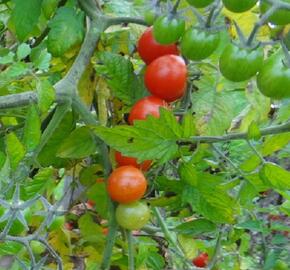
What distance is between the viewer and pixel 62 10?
104cm

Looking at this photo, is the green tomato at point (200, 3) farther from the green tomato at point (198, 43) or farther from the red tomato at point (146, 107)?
the red tomato at point (146, 107)

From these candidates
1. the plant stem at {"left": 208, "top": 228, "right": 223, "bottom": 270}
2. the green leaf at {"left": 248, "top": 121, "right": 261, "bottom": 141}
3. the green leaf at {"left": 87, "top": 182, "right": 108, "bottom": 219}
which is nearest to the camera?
the green leaf at {"left": 248, "top": 121, "right": 261, "bottom": 141}

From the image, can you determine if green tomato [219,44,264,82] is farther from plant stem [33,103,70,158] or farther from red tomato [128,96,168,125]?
plant stem [33,103,70,158]

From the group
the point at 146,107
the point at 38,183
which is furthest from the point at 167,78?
the point at 38,183

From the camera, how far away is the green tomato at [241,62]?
2.70 feet

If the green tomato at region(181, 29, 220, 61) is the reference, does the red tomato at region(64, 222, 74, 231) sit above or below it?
Result: below

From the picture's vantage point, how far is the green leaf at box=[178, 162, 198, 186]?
1010 mm

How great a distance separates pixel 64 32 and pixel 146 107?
177mm

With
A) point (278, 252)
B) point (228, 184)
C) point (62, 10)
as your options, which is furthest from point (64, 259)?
point (278, 252)

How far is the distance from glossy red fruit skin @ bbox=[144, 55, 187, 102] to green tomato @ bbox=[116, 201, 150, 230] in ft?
0.51

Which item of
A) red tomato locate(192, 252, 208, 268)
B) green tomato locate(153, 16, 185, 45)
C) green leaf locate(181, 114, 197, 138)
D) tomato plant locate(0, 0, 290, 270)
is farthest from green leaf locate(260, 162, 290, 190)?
red tomato locate(192, 252, 208, 268)

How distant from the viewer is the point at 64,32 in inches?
40.1

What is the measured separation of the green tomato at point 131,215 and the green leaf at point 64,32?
0.23 meters

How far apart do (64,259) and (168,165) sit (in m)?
0.30
